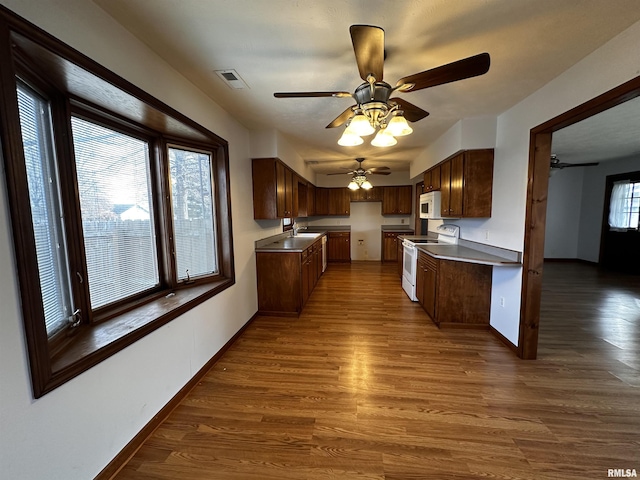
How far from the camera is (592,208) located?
6.36 m

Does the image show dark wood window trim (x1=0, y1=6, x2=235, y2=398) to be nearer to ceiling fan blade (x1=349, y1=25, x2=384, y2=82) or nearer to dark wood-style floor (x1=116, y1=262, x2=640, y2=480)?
dark wood-style floor (x1=116, y1=262, x2=640, y2=480)

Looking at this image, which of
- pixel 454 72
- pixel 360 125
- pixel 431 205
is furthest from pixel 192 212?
pixel 431 205

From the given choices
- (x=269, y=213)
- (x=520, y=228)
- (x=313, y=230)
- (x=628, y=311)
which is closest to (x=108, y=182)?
(x=269, y=213)

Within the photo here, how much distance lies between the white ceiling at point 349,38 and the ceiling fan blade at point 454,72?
31 cm

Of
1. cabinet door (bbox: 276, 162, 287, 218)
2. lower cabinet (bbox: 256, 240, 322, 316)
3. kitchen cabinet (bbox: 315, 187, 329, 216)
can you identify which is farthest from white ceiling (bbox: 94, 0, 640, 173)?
kitchen cabinet (bbox: 315, 187, 329, 216)

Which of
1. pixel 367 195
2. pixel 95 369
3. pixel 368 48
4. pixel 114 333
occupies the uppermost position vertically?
pixel 368 48

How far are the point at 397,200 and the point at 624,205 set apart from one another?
4.91 m

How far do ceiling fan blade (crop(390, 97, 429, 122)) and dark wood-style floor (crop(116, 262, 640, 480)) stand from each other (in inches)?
85.7

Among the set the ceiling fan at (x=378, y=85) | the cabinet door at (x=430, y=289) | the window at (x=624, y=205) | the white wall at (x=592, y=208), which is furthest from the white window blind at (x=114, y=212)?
the white wall at (x=592, y=208)

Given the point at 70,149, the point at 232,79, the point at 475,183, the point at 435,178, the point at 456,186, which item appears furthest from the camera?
the point at 435,178

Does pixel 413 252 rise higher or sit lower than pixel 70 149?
lower

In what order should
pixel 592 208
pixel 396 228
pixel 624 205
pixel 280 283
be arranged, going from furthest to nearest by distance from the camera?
pixel 396 228
pixel 592 208
pixel 624 205
pixel 280 283

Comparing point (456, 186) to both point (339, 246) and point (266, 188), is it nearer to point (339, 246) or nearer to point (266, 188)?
point (266, 188)

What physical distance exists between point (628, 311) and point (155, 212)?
6.06 m
